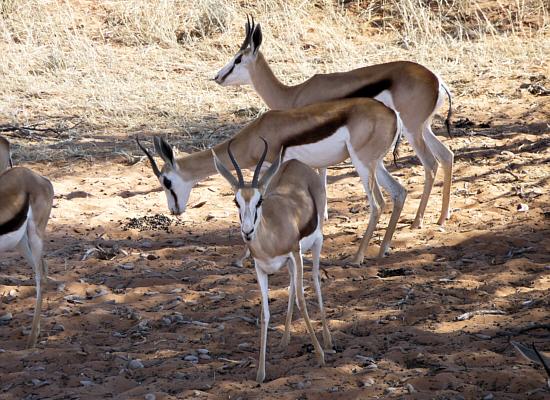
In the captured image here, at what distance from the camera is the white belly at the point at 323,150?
23.8 ft

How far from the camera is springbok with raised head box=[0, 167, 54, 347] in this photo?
5.81 m

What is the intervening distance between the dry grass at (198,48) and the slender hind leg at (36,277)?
4.08 metres

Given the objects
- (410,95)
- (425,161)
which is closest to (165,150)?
(410,95)

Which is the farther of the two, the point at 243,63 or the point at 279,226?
the point at 243,63

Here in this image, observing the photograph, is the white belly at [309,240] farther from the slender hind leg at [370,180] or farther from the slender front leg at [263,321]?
the slender hind leg at [370,180]

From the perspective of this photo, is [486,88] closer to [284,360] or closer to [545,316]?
[545,316]

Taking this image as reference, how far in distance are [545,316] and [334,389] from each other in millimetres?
1524

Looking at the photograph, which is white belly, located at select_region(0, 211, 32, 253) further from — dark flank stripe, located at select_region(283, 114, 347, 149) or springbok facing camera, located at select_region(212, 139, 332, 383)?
dark flank stripe, located at select_region(283, 114, 347, 149)

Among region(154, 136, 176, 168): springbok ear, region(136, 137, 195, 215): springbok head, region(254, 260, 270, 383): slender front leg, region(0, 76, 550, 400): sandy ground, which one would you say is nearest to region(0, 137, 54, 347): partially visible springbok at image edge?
region(0, 76, 550, 400): sandy ground

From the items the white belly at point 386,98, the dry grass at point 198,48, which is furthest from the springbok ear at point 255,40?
the dry grass at point 198,48

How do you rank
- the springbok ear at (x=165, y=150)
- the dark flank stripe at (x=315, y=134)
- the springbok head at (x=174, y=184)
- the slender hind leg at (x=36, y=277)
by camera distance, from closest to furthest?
the slender hind leg at (x=36, y=277) → the dark flank stripe at (x=315, y=134) → the springbok ear at (x=165, y=150) → the springbok head at (x=174, y=184)

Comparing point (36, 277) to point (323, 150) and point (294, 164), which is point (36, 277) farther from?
point (323, 150)

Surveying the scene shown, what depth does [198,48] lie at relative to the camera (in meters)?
12.7

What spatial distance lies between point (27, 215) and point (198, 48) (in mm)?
7093
